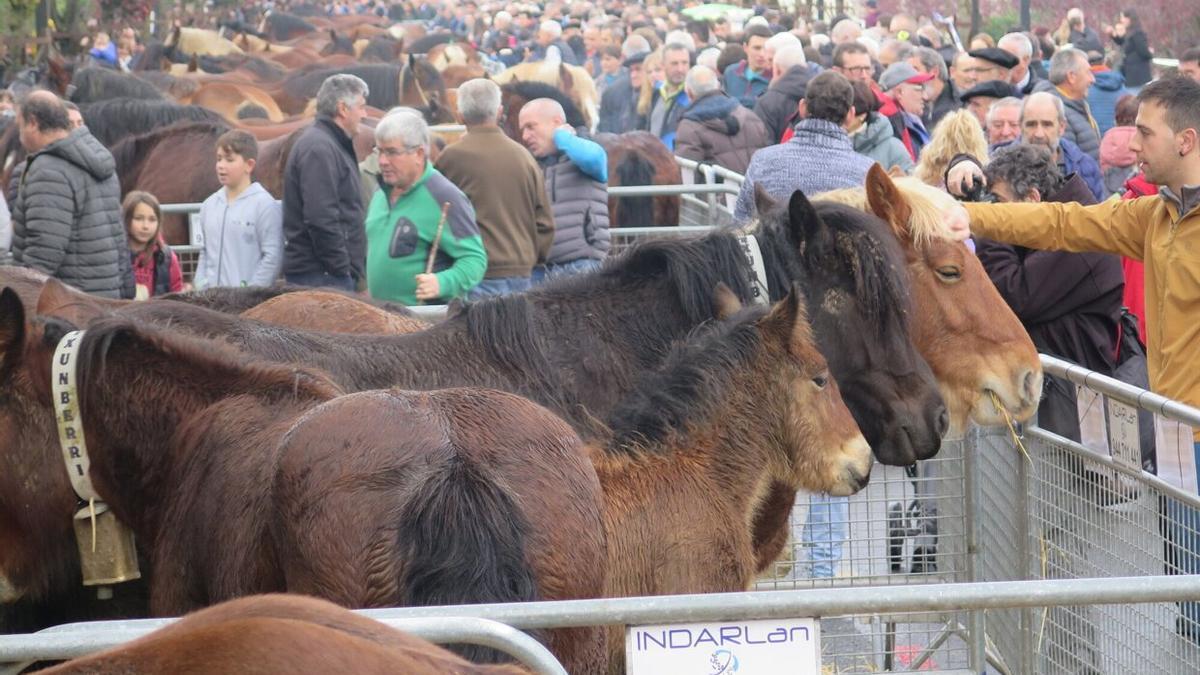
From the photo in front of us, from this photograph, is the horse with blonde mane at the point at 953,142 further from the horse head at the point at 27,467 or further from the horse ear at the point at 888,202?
the horse head at the point at 27,467

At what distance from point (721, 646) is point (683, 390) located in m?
1.45

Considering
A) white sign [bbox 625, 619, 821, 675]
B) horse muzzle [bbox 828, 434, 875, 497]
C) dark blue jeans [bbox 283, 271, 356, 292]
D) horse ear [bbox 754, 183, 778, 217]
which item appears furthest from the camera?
dark blue jeans [bbox 283, 271, 356, 292]

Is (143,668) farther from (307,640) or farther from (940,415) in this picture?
(940,415)

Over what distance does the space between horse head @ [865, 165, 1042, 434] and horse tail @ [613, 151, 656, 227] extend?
25.2ft

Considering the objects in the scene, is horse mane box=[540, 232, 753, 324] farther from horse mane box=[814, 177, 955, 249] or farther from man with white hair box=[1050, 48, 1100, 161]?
man with white hair box=[1050, 48, 1100, 161]

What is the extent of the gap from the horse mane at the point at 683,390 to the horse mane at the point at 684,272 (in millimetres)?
644

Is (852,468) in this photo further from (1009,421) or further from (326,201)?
(326,201)

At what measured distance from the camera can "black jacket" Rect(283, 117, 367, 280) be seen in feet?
29.6

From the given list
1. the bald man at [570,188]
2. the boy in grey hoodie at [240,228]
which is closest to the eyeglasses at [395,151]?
the boy in grey hoodie at [240,228]

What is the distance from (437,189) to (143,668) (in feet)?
19.0

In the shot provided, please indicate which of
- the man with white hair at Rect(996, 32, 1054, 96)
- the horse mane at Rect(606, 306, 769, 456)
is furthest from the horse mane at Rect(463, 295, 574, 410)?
the man with white hair at Rect(996, 32, 1054, 96)

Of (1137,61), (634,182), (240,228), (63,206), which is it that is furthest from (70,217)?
(1137,61)

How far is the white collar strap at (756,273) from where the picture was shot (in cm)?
530

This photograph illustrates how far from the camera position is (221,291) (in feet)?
21.4
